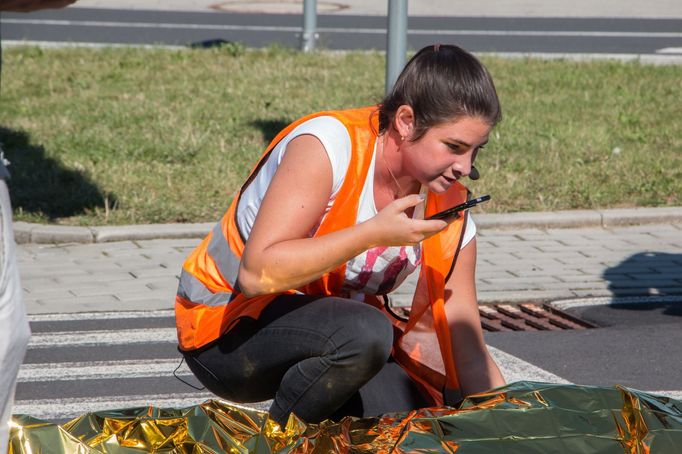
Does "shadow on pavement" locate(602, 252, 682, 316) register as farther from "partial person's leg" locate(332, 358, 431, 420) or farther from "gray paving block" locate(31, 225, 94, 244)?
"gray paving block" locate(31, 225, 94, 244)

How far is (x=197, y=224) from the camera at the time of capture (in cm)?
696

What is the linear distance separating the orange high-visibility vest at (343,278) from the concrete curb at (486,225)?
348 cm

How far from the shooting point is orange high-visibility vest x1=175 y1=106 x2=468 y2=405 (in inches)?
127

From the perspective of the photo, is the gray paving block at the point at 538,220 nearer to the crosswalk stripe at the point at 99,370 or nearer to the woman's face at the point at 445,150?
the crosswalk stripe at the point at 99,370

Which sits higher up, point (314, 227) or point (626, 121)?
point (314, 227)

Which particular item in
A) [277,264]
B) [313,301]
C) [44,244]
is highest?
[277,264]

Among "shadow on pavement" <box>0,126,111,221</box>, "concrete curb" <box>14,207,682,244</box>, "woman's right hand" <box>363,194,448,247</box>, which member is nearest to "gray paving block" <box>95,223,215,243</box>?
"concrete curb" <box>14,207,682,244</box>

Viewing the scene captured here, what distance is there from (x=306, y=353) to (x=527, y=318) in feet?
8.59

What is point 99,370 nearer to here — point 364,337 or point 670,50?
point 364,337

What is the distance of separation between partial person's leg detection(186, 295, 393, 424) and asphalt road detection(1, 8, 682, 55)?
1088 cm

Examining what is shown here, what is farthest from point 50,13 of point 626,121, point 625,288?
point 625,288

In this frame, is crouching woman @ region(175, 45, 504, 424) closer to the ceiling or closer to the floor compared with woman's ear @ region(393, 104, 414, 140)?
closer to the floor

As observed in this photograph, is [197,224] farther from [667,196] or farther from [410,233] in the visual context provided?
[410,233]

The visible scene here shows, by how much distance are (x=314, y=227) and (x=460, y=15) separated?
15973 mm
